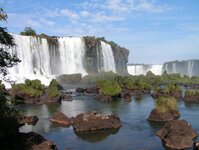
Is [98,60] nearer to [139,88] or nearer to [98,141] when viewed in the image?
[139,88]

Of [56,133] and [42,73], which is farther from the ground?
[42,73]

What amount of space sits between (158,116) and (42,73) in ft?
184

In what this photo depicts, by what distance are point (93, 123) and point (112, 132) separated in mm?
2532

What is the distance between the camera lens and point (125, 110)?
2114 inches

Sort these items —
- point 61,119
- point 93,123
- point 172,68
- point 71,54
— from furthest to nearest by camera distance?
1. point 172,68
2. point 71,54
3. point 61,119
4. point 93,123

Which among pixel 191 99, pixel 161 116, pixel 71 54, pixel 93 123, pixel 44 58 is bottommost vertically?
pixel 93 123

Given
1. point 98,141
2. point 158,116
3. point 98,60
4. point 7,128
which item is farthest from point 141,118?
point 98,60

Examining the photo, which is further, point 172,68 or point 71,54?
point 172,68

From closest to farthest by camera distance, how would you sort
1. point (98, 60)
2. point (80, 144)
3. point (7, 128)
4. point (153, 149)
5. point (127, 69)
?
point (7, 128), point (153, 149), point (80, 144), point (98, 60), point (127, 69)

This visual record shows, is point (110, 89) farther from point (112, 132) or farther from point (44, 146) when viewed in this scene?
point (44, 146)

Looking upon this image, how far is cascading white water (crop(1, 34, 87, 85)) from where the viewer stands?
88.9 m

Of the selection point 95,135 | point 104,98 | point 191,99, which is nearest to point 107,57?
point 104,98

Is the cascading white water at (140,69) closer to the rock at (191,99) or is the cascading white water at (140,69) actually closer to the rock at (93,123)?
the rock at (191,99)

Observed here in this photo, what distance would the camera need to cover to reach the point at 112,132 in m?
39.2
